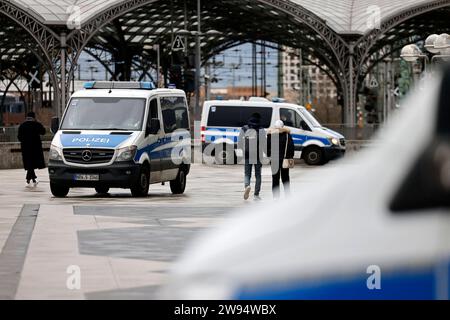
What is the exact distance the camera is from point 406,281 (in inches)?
66.3

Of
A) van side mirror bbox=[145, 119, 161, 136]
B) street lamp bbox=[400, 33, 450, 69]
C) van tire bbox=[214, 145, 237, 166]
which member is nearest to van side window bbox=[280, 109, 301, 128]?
van tire bbox=[214, 145, 237, 166]

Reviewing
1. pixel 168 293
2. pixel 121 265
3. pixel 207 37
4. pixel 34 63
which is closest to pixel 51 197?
pixel 121 265

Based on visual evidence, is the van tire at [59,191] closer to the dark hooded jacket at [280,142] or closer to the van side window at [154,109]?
the van side window at [154,109]

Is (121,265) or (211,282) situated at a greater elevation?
(211,282)

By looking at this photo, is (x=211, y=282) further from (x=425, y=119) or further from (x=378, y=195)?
(x=425, y=119)

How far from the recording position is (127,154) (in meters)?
23.6

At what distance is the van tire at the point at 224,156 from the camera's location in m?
43.8

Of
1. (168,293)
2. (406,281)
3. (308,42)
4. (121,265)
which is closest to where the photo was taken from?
(406,281)

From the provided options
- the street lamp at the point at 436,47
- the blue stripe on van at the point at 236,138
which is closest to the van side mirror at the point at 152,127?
the street lamp at the point at 436,47

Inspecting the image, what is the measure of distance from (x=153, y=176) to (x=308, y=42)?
145ft

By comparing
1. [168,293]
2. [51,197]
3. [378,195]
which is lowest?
[51,197]

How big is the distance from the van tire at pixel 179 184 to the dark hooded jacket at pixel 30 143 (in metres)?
3.84

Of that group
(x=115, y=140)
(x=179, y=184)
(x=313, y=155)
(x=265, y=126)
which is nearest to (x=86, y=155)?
(x=115, y=140)

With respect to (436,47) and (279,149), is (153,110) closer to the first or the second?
(279,149)
